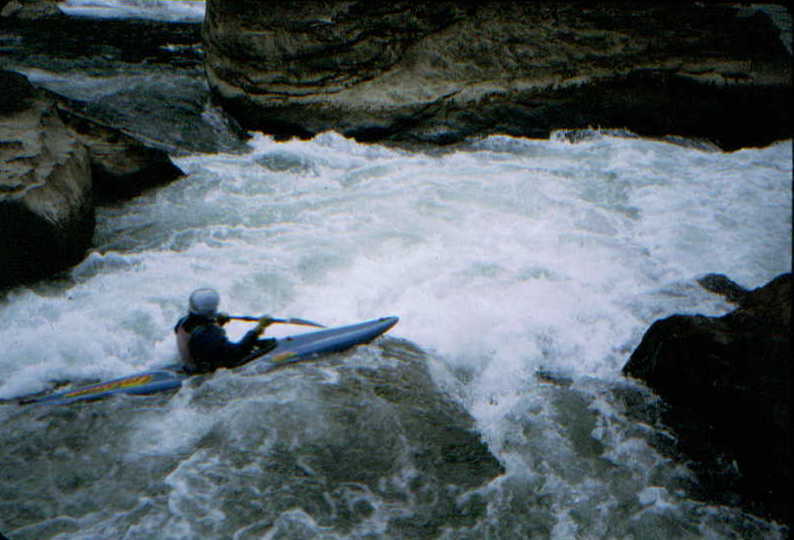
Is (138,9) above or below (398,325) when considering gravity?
above

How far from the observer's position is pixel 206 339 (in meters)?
3.67

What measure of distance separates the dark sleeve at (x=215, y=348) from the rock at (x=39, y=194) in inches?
82.7

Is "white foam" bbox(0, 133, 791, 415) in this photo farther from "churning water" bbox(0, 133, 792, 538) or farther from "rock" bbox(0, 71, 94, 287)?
"rock" bbox(0, 71, 94, 287)

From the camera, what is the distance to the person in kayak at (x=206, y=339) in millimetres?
3645

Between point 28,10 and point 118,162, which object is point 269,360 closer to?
point 118,162

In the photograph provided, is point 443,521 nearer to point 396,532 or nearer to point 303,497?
point 396,532

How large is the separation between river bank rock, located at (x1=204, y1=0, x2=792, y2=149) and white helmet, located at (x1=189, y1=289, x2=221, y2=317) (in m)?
5.56

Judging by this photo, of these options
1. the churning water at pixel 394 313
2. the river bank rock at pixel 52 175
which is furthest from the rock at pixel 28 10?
the river bank rock at pixel 52 175

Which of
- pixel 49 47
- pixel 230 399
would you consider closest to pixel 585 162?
pixel 230 399

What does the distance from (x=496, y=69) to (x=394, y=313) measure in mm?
5500

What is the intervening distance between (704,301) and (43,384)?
200 inches

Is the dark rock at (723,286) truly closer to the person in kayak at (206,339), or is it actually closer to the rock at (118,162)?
the person in kayak at (206,339)

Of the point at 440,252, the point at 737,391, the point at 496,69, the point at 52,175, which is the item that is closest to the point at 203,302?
the point at 52,175

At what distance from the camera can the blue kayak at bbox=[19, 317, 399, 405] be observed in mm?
3562
